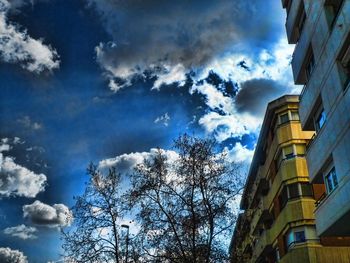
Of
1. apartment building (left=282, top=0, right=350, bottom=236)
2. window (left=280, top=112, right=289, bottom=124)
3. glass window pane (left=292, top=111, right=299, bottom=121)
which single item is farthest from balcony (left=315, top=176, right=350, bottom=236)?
window (left=280, top=112, right=289, bottom=124)

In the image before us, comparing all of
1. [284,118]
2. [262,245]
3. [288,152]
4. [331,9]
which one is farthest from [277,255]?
[331,9]

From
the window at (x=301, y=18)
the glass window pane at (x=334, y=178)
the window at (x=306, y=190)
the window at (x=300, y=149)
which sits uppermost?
the window at (x=301, y=18)

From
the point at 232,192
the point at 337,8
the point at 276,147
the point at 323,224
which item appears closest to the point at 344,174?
the point at 323,224

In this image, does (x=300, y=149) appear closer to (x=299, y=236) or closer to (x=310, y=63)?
(x=299, y=236)

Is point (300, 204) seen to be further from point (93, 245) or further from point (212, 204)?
point (93, 245)

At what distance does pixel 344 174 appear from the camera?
54.7 feet

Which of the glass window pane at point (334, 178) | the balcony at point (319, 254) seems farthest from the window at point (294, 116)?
the glass window pane at point (334, 178)

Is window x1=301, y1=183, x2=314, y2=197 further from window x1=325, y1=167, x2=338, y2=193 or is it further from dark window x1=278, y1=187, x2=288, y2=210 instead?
window x1=325, y1=167, x2=338, y2=193

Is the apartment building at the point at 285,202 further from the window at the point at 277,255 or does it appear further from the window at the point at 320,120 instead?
the window at the point at 320,120

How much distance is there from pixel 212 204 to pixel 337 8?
1204 centimetres

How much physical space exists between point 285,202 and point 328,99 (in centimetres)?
1272

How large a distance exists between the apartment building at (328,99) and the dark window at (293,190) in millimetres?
6624

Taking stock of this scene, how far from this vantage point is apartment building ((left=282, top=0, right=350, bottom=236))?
16.6 meters

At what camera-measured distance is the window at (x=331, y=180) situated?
62.0 ft
